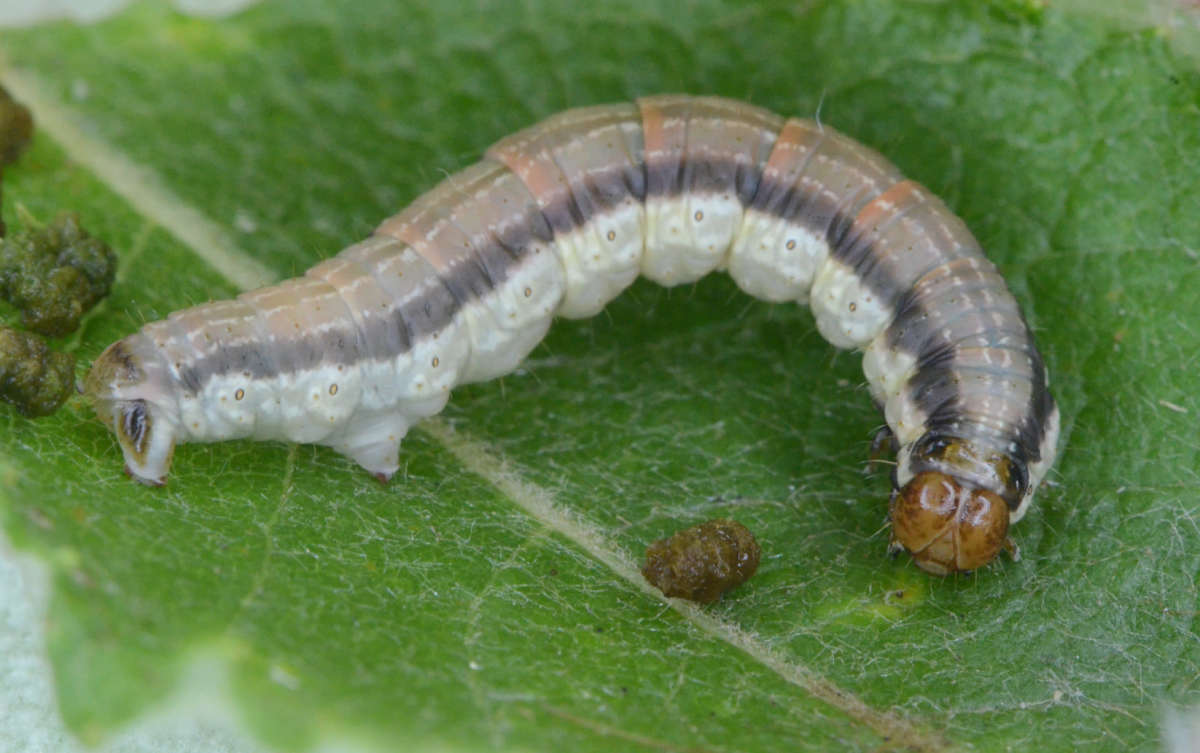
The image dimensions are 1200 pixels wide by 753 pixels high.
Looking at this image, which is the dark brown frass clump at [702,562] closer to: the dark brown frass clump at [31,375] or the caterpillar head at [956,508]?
the caterpillar head at [956,508]

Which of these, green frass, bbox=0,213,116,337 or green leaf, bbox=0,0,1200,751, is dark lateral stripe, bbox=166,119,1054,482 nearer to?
green leaf, bbox=0,0,1200,751

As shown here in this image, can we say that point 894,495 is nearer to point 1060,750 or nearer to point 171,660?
point 1060,750

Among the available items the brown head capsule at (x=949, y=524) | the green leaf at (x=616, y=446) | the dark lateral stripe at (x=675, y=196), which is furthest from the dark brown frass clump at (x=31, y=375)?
the brown head capsule at (x=949, y=524)

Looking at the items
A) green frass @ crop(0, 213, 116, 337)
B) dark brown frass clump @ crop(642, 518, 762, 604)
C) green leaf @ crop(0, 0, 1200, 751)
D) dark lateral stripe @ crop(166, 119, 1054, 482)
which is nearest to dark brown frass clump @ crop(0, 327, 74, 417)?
green leaf @ crop(0, 0, 1200, 751)

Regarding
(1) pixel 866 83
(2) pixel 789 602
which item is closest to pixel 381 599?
(2) pixel 789 602

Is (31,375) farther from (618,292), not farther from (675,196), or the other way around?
(675,196)

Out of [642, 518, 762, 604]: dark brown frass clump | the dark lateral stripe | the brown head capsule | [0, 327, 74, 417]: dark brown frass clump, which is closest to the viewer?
[0, 327, 74, 417]: dark brown frass clump
